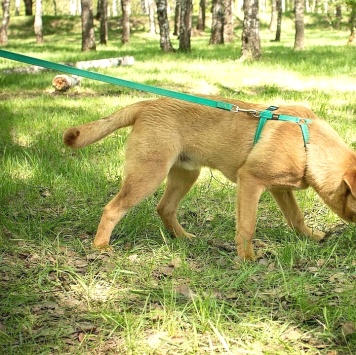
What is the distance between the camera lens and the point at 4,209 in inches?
207

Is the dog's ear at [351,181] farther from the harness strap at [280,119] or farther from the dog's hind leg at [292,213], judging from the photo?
the dog's hind leg at [292,213]

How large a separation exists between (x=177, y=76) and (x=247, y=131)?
29.6ft

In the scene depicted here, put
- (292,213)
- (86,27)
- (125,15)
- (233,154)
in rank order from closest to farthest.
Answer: (233,154)
(292,213)
(86,27)
(125,15)

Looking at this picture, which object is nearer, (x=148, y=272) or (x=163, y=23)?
(x=148, y=272)

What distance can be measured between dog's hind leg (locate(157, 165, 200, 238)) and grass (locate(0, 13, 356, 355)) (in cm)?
14

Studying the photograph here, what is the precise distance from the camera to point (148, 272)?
13.3 feet

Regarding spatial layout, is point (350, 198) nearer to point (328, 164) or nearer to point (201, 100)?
point (328, 164)

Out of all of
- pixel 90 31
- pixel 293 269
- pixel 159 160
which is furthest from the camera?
pixel 90 31

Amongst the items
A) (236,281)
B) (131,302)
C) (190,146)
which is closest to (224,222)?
(190,146)

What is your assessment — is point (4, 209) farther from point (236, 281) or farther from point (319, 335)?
point (319, 335)

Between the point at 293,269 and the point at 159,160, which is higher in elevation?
the point at 159,160

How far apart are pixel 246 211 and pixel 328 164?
699 millimetres

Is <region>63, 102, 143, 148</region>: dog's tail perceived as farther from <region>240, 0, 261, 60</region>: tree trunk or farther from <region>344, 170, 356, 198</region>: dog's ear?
<region>240, 0, 261, 60</region>: tree trunk

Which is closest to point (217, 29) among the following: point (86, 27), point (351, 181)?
point (86, 27)
